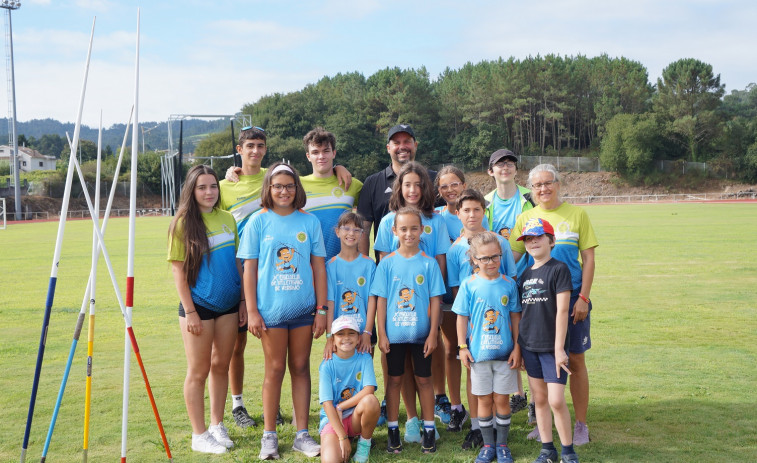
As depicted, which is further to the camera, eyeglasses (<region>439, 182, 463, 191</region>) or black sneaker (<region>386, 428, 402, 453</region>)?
eyeglasses (<region>439, 182, 463, 191</region>)

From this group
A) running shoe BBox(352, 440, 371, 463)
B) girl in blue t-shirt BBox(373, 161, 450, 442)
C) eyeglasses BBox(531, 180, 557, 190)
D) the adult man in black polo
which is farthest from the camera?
the adult man in black polo

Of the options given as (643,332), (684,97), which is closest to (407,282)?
(643,332)

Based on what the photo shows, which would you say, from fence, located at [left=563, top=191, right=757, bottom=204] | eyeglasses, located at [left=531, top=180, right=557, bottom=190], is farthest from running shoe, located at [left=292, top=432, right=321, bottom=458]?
fence, located at [left=563, top=191, right=757, bottom=204]

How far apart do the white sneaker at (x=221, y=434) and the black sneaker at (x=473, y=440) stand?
70.7 inches

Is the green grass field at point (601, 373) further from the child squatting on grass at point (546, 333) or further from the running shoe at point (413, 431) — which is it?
the child squatting on grass at point (546, 333)

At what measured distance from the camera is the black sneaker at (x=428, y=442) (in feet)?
14.7

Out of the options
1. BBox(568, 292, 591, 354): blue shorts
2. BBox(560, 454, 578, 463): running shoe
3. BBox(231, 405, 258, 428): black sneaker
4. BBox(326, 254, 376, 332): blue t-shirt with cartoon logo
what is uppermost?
BBox(326, 254, 376, 332): blue t-shirt with cartoon logo

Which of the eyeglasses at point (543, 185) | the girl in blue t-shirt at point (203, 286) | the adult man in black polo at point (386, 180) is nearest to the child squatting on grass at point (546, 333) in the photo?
the eyeglasses at point (543, 185)

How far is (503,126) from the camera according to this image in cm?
8031

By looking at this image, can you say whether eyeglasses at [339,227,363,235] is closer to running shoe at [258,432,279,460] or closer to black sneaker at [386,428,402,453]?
black sneaker at [386,428,402,453]

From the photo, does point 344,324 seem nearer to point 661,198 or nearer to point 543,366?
point 543,366

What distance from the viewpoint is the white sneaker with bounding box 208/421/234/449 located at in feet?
15.4

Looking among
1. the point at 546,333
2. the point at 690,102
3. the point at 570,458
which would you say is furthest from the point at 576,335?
the point at 690,102

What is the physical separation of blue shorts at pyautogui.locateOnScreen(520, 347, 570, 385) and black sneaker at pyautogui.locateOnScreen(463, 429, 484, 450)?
25.7 inches
